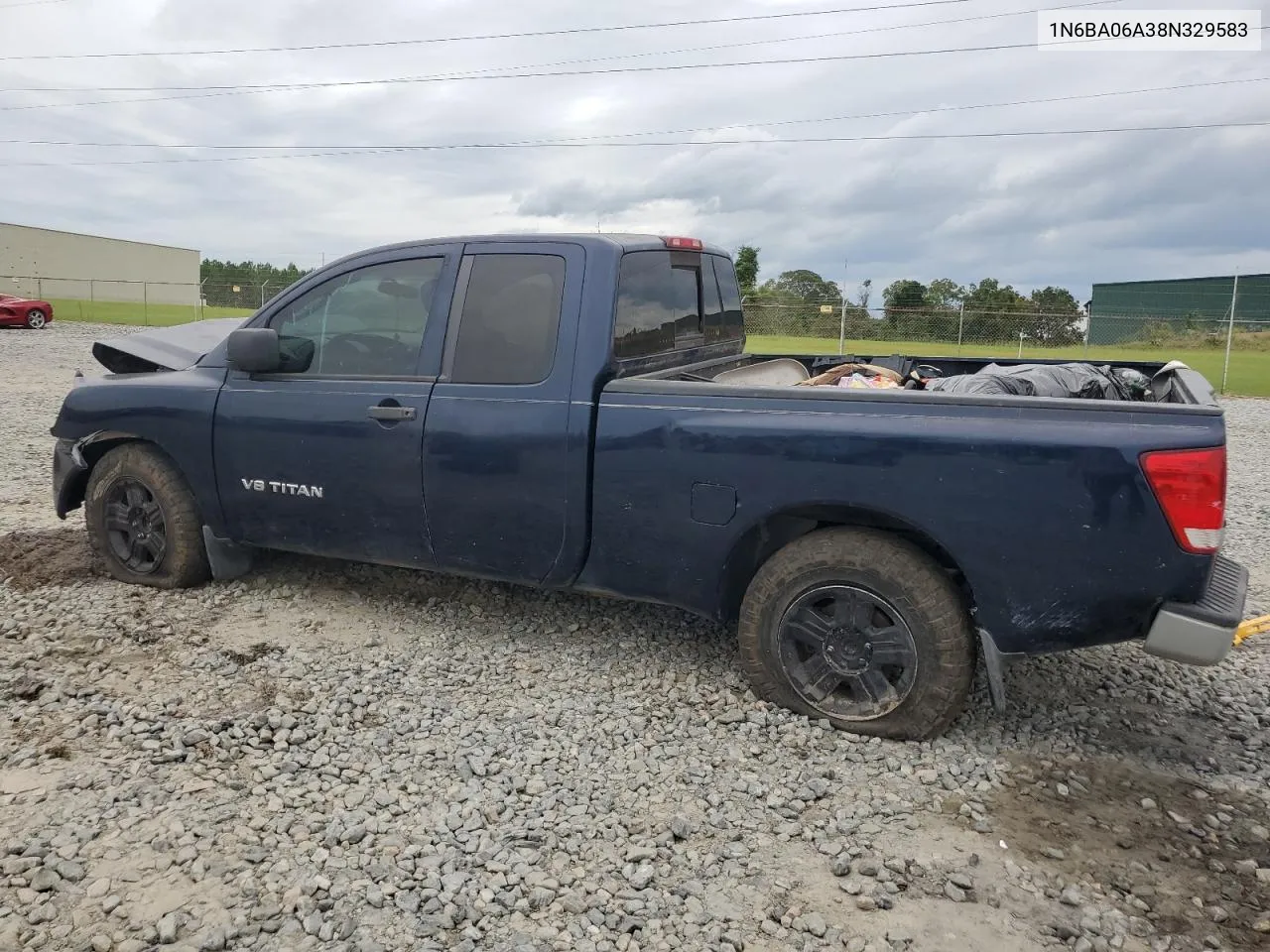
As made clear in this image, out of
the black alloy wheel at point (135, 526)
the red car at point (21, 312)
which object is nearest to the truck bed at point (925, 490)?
the black alloy wheel at point (135, 526)

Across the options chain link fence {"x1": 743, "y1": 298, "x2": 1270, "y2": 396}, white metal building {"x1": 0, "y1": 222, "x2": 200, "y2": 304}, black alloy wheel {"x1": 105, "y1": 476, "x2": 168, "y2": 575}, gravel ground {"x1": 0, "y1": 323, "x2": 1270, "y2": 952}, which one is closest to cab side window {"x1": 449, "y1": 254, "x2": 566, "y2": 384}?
gravel ground {"x1": 0, "y1": 323, "x2": 1270, "y2": 952}

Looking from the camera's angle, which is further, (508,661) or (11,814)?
(508,661)

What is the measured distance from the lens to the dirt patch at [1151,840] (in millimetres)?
2582

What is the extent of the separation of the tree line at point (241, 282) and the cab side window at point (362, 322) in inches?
750

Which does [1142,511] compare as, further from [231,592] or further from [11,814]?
[231,592]

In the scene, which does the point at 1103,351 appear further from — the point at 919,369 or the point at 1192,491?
the point at 1192,491

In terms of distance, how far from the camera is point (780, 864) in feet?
9.14

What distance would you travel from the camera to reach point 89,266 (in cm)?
5947

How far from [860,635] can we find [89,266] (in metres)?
68.4

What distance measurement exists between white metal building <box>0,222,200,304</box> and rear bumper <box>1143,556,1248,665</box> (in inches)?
1790

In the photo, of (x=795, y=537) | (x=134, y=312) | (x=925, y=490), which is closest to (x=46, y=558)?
(x=795, y=537)

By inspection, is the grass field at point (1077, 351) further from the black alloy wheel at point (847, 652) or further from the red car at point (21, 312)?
the red car at point (21, 312)

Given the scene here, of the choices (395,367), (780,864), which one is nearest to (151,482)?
(395,367)

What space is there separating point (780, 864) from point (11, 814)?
247 cm
